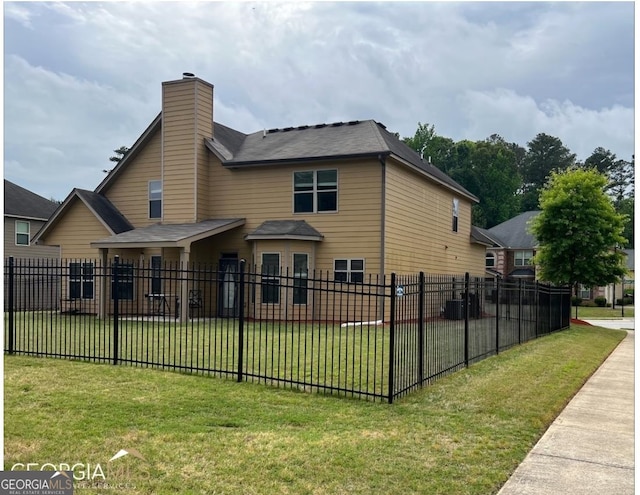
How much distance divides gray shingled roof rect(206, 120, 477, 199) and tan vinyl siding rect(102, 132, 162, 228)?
251 cm

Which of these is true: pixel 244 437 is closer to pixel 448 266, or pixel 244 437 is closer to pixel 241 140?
pixel 241 140

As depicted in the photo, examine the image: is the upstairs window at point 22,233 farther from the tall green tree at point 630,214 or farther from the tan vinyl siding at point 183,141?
the tall green tree at point 630,214

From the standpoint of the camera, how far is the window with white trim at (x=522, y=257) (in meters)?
48.8

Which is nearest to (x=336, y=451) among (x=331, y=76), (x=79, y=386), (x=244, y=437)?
(x=244, y=437)

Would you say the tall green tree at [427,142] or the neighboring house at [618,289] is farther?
the tall green tree at [427,142]

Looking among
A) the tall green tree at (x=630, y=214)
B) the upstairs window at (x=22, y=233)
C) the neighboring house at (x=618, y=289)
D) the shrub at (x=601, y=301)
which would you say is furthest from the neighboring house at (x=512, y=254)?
the upstairs window at (x=22, y=233)

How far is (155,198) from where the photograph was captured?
22672 mm

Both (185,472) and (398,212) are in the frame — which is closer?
(185,472)

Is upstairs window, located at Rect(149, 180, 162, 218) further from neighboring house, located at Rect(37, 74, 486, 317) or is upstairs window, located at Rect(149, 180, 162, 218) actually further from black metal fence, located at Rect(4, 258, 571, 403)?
black metal fence, located at Rect(4, 258, 571, 403)

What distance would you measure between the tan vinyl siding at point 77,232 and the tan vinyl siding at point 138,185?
4.28 ft

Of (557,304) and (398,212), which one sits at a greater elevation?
(398,212)

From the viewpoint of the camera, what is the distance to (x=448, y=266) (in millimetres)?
26094

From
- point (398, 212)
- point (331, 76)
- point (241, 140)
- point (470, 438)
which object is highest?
point (331, 76)

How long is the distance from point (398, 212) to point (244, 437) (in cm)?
1512
